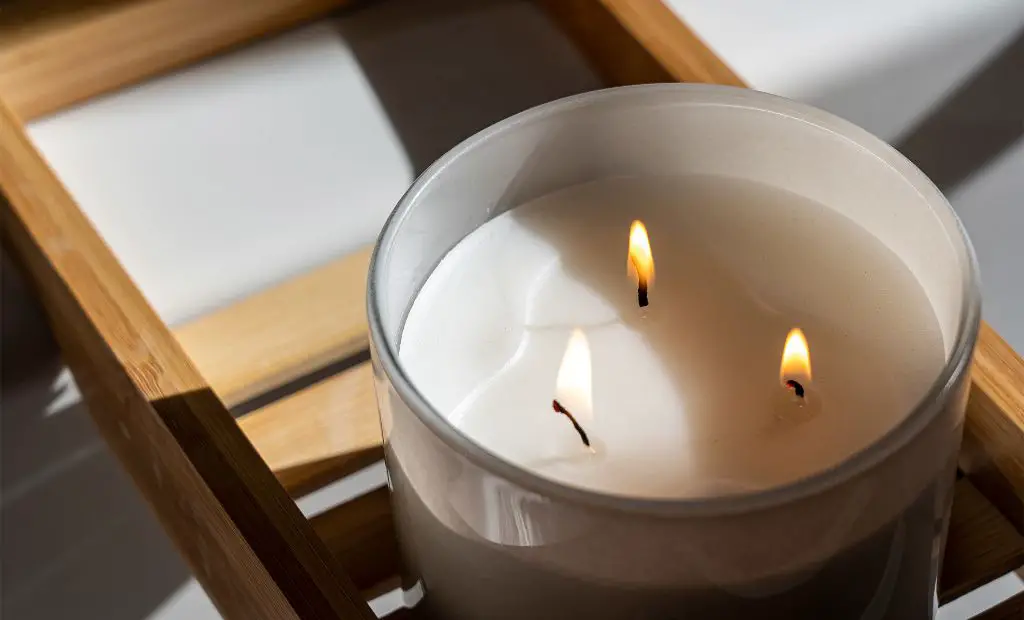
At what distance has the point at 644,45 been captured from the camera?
1.28 feet

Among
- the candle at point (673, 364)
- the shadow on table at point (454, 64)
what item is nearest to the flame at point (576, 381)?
the candle at point (673, 364)

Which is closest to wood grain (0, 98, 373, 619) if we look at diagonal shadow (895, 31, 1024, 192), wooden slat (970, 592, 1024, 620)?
wooden slat (970, 592, 1024, 620)

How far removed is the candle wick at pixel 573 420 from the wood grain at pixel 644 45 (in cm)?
17

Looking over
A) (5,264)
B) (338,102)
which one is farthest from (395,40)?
(5,264)

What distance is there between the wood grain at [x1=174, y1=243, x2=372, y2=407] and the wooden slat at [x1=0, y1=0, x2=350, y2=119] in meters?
0.11

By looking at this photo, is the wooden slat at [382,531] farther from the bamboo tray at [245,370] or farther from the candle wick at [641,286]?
the candle wick at [641,286]

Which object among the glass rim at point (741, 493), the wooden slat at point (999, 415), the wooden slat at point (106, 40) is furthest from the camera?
the wooden slat at point (106, 40)

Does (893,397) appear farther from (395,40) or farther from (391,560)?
(395,40)

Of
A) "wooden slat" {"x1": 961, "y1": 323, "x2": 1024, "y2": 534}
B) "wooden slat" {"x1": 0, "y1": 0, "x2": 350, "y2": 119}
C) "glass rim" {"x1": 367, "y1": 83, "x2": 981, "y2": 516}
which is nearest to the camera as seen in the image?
"glass rim" {"x1": 367, "y1": 83, "x2": 981, "y2": 516}

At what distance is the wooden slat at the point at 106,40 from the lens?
0.42 meters

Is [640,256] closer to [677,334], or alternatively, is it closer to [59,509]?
[677,334]

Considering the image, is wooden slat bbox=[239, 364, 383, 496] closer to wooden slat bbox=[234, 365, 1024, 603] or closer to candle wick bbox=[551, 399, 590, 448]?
wooden slat bbox=[234, 365, 1024, 603]

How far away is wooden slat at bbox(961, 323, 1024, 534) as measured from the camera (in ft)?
0.95

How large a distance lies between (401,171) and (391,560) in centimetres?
19
